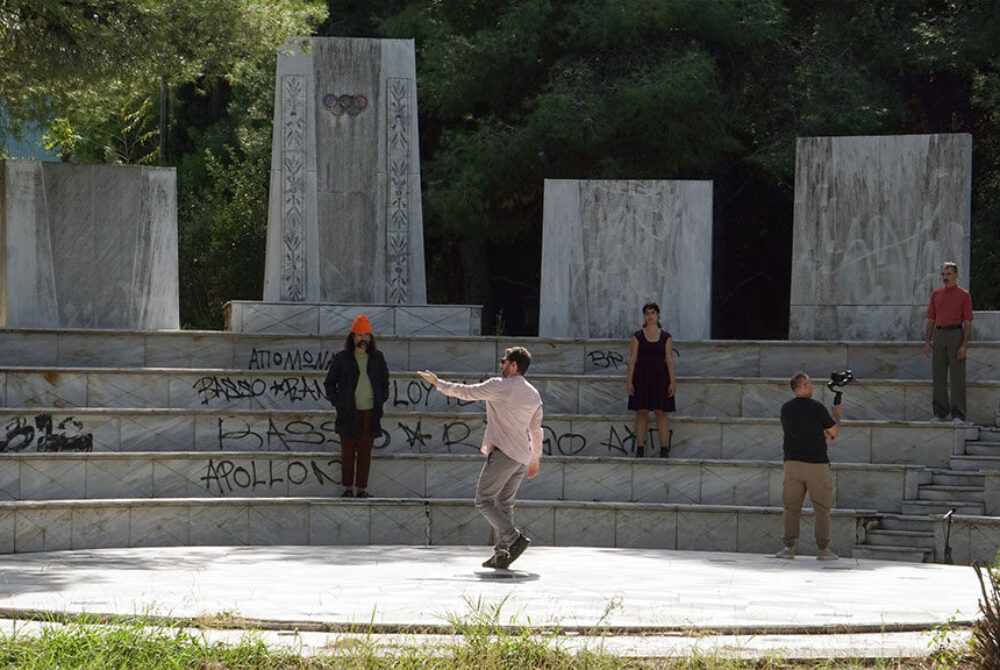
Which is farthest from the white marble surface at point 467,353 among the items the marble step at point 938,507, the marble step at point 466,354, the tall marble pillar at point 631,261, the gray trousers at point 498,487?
the gray trousers at point 498,487

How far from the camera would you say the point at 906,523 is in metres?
14.1

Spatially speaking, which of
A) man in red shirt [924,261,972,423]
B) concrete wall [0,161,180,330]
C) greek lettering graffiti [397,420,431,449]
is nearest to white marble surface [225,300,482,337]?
concrete wall [0,161,180,330]

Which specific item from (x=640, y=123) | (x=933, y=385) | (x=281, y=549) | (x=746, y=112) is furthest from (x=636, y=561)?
(x=746, y=112)

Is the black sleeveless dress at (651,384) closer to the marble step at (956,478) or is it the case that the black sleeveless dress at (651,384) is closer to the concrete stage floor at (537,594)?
the concrete stage floor at (537,594)

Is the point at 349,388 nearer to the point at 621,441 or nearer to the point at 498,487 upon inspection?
the point at 621,441

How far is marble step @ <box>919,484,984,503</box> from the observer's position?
47.1ft

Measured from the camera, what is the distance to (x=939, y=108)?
25.7 m

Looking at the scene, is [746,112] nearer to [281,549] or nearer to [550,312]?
[550,312]

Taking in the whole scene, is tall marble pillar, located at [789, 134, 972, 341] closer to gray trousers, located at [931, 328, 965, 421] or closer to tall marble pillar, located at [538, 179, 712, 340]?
tall marble pillar, located at [538, 179, 712, 340]

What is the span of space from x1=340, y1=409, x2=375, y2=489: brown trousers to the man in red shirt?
5.61 metres

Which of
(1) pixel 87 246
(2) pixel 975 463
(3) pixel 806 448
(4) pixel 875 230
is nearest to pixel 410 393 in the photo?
(1) pixel 87 246

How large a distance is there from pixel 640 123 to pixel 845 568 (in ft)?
40.4

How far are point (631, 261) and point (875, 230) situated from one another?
283 cm

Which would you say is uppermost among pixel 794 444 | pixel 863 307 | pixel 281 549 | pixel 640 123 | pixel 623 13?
pixel 623 13
